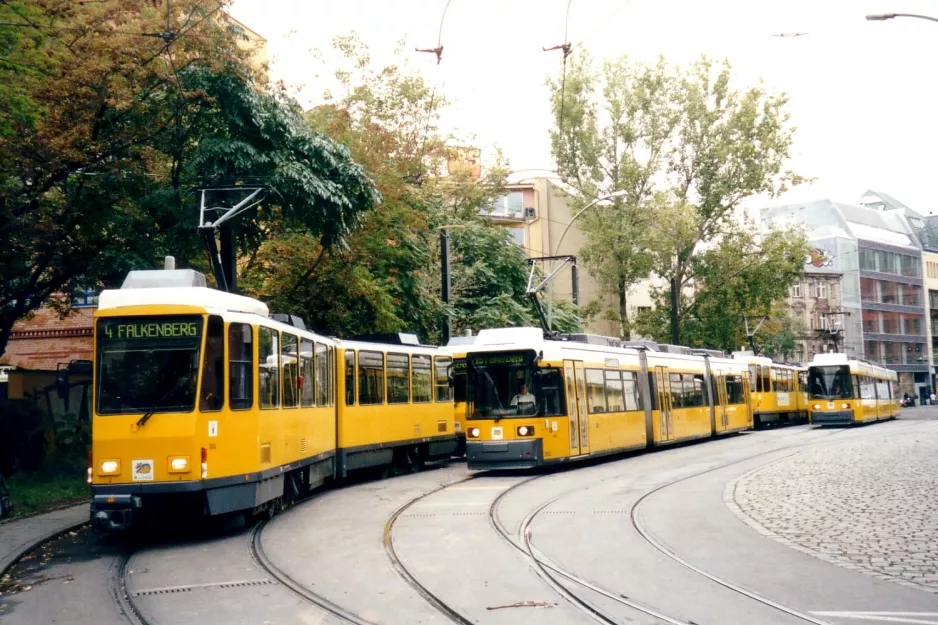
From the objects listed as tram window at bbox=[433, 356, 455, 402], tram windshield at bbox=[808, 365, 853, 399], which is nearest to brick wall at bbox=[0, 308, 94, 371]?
tram window at bbox=[433, 356, 455, 402]

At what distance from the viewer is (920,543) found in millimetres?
12000

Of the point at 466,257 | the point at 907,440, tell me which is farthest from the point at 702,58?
the point at 907,440

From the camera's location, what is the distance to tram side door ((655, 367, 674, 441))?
28.9 metres

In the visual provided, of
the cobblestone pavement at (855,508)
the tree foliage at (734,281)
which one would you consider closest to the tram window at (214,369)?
the cobblestone pavement at (855,508)

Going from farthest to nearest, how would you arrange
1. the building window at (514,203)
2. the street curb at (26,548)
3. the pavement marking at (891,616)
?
the building window at (514,203), the street curb at (26,548), the pavement marking at (891,616)

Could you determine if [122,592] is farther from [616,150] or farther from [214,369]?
[616,150]

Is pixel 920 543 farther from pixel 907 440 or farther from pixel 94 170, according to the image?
pixel 907 440

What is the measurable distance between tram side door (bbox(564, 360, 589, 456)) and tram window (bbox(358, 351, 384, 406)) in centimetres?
390

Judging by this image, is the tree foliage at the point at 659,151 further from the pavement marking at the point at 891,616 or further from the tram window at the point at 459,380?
the pavement marking at the point at 891,616

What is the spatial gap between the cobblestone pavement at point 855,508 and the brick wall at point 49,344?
70.7 feet

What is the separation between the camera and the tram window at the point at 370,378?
67.4ft

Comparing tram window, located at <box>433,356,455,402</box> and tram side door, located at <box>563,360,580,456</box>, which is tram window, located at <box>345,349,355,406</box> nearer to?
tram window, located at <box>433,356,455,402</box>

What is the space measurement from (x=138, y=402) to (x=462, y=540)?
13.8 ft

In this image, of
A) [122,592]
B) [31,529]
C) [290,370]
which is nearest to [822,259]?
[290,370]
